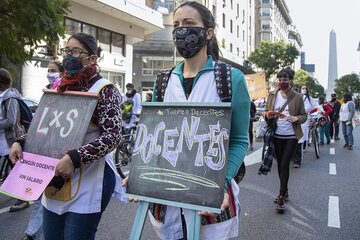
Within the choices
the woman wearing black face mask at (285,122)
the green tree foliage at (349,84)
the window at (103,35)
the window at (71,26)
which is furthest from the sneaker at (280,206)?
the green tree foliage at (349,84)

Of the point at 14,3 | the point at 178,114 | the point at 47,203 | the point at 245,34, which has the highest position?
the point at 245,34

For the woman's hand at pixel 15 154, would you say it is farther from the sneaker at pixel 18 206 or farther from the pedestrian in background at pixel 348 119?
the pedestrian in background at pixel 348 119

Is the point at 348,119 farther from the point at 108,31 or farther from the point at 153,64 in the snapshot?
the point at 153,64

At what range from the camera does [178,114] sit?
5.47 feet

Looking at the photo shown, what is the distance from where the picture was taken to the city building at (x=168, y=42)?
3394 centimetres

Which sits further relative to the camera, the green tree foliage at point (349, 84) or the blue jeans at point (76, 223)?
the green tree foliage at point (349, 84)

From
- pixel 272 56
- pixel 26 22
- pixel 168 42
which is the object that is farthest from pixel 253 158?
pixel 272 56

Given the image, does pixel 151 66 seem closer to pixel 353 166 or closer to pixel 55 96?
pixel 353 166

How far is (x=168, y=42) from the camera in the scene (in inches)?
1342

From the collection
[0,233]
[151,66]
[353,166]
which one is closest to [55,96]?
[0,233]

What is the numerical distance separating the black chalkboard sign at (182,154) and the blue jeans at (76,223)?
0.50 metres

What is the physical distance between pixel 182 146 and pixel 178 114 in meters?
0.18

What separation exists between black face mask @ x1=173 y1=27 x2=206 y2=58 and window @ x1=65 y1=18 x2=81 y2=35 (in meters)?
16.0

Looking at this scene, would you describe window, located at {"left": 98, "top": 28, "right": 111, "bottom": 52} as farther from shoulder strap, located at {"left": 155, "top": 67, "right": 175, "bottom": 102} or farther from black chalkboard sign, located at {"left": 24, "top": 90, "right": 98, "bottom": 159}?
shoulder strap, located at {"left": 155, "top": 67, "right": 175, "bottom": 102}
